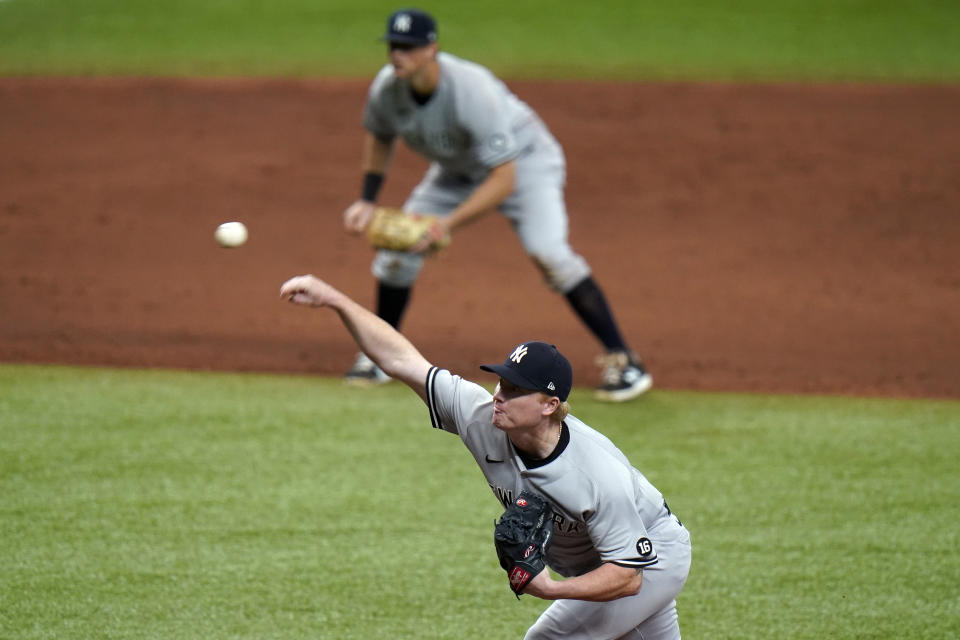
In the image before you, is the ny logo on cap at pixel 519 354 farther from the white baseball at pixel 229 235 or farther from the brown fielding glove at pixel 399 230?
the brown fielding glove at pixel 399 230

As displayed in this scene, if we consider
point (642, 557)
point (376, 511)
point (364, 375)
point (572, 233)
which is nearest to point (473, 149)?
point (364, 375)

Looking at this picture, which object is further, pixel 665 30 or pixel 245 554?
pixel 665 30

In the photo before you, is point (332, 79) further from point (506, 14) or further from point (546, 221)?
point (546, 221)

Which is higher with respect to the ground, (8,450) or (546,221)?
(546,221)

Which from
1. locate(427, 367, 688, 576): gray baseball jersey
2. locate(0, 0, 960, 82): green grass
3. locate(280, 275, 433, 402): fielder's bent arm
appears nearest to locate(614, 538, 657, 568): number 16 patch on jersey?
locate(427, 367, 688, 576): gray baseball jersey

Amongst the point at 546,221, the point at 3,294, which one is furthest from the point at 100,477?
the point at 3,294
